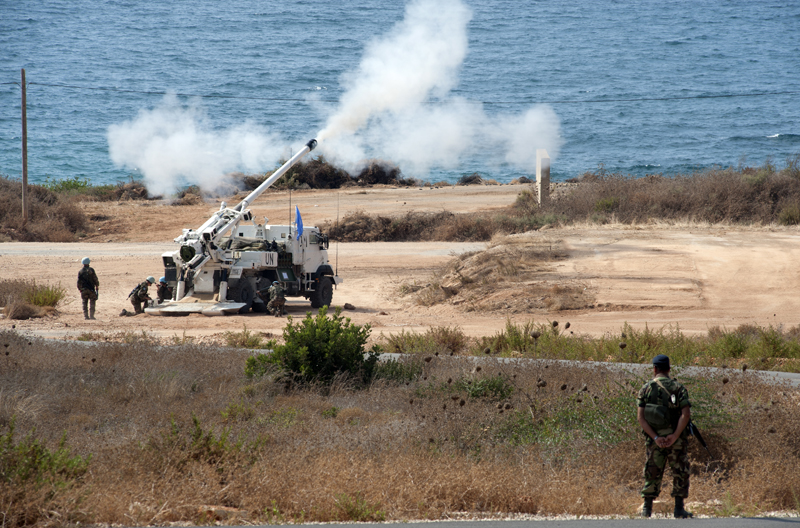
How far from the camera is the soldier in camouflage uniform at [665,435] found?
259 inches

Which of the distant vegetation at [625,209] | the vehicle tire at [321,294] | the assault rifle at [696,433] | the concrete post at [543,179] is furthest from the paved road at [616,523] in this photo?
the concrete post at [543,179]

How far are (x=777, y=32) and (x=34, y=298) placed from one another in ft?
333

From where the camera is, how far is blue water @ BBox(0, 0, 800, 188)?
206ft

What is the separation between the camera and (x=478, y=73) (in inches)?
2261

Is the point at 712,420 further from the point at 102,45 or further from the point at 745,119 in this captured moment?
the point at 102,45

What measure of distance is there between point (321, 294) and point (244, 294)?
7.38 feet

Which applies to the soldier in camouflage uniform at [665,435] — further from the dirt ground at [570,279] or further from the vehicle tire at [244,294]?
the vehicle tire at [244,294]

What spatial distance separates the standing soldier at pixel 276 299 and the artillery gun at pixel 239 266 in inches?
29.1

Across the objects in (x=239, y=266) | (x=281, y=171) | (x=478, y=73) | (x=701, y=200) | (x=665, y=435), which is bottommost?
(x=665, y=435)

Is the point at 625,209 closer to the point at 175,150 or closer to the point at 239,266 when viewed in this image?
the point at 239,266

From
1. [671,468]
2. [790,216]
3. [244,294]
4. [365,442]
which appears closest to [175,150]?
[244,294]

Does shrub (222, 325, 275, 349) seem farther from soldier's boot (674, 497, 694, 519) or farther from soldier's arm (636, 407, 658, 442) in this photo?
soldier's boot (674, 497, 694, 519)

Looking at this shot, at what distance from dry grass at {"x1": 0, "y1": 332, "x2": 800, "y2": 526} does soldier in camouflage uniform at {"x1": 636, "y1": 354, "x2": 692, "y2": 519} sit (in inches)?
18.5

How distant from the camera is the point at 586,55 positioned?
71.6 metres
